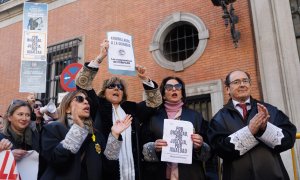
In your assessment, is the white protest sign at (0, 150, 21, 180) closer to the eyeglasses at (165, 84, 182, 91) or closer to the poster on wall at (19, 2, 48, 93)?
the eyeglasses at (165, 84, 182, 91)

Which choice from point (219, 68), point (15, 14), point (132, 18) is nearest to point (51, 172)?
point (219, 68)

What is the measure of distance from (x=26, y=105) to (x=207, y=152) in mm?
2048

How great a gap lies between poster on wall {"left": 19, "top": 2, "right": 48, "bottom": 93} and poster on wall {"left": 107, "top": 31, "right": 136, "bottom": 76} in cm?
218

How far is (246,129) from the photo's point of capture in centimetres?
277

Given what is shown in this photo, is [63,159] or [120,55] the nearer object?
[63,159]

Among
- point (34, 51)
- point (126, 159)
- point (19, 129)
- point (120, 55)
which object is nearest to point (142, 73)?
point (120, 55)

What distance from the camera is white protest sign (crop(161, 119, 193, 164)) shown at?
3072mm

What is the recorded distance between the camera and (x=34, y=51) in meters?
5.67

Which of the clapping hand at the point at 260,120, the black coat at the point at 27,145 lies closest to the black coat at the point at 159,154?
the clapping hand at the point at 260,120

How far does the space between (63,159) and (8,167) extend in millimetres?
860

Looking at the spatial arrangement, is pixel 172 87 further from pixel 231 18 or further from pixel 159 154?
pixel 231 18

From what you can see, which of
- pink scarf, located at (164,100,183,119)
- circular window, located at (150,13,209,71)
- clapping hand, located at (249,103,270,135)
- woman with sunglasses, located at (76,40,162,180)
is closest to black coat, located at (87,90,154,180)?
woman with sunglasses, located at (76,40,162,180)

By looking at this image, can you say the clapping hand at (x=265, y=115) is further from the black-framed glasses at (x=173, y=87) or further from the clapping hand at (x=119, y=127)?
the clapping hand at (x=119, y=127)

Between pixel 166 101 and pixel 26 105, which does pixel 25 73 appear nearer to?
pixel 26 105
